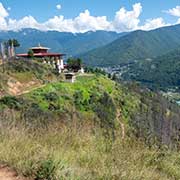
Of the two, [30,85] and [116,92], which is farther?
[116,92]

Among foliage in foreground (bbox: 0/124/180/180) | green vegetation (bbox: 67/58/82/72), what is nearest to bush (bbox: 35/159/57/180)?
foliage in foreground (bbox: 0/124/180/180)

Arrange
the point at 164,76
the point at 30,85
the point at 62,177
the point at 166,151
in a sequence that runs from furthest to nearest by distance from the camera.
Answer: the point at 164,76 → the point at 30,85 → the point at 166,151 → the point at 62,177

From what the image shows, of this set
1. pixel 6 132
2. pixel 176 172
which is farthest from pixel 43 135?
pixel 176 172

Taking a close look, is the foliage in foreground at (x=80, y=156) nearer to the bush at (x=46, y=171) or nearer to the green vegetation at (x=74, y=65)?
the bush at (x=46, y=171)

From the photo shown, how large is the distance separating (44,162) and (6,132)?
130 cm

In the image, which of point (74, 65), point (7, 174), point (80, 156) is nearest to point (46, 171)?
point (7, 174)

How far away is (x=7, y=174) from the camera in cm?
473

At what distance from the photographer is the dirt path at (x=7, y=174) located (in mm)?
Answer: 4629

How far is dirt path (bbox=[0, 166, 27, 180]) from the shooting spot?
463cm

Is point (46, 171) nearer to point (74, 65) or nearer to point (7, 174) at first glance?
point (7, 174)

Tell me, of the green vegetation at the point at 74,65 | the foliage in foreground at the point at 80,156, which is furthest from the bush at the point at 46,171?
the green vegetation at the point at 74,65

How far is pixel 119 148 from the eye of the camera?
5.21 metres

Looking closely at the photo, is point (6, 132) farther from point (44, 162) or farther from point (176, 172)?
point (176, 172)

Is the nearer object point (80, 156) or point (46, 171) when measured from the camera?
point (46, 171)
